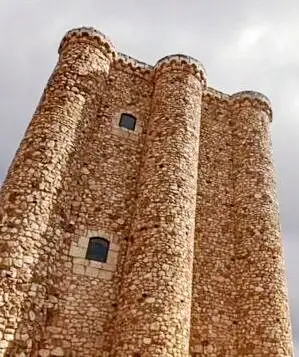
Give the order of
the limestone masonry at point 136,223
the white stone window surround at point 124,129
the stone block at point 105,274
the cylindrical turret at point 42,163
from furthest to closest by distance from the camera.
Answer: the white stone window surround at point 124,129
the stone block at point 105,274
the limestone masonry at point 136,223
the cylindrical turret at point 42,163

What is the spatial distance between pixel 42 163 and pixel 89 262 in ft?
10.8

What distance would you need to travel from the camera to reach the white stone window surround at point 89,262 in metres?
11.2

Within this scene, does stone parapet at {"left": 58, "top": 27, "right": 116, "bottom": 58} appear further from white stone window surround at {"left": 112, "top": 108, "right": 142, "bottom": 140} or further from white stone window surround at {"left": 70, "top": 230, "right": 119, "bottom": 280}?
white stone window surround at {"left": 70, "top": 230, "right": 119, "bottom": 280}

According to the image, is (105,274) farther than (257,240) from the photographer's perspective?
No

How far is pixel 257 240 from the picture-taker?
550 inches

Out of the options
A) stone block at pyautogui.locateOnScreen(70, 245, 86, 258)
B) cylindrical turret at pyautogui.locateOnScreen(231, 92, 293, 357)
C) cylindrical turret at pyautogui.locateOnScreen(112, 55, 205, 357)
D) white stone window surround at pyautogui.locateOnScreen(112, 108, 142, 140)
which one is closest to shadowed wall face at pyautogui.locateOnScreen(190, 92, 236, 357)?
cylindrical turret at pyautogui.locateOnScreen(231, 92, 293, 357)

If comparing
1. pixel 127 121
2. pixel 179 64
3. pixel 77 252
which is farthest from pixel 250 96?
pixel 77 252

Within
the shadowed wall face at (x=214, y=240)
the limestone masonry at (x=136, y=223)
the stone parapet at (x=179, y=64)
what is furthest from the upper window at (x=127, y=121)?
the shadowed wall face at (x=214, y=240)

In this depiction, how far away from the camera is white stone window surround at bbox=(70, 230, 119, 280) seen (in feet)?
36.7

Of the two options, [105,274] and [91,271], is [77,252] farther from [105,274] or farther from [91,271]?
[105,274]

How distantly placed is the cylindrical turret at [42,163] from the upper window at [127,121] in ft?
4.17

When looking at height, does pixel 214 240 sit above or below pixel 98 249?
above

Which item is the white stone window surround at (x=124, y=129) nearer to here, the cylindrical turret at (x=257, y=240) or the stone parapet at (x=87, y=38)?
the stone parapet at (x=87, y=38)

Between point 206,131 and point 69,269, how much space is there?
8807 mm
